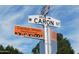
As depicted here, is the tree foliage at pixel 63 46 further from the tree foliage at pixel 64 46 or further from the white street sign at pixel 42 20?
the white street sign at pixel 42 20

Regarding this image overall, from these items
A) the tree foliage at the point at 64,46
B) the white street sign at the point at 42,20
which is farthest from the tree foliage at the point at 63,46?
the white street sign at the point at 42,20

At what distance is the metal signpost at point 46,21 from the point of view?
23.1ft

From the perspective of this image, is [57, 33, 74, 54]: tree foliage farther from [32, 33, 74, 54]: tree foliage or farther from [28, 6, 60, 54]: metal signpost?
[28, 6, 60, 54]: metal signpost

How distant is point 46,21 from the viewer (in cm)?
707

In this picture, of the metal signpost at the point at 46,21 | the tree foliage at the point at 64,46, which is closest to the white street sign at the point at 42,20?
the metal signpost at the point at 46,21

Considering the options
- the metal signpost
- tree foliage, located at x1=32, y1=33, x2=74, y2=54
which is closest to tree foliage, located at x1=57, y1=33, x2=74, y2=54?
tree foliage, located at x1=32, y1=33, x2=74, y2=54

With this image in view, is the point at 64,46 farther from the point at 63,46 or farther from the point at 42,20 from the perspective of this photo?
the point at 42,20

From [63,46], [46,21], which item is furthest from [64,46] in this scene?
[46,21]

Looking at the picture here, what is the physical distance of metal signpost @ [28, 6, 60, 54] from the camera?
23.1 ft

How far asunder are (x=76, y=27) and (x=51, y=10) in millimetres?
301

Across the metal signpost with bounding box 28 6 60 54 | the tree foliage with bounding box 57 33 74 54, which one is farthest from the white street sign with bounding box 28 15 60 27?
the tree foliage with bounding box 57 33 74 54

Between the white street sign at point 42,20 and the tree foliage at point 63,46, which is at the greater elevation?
the white street sign at point 42,20

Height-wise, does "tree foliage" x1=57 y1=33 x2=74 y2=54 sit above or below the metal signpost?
below
